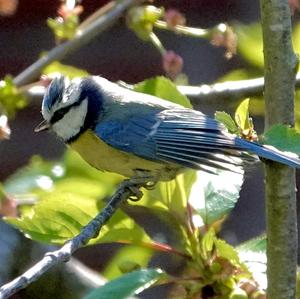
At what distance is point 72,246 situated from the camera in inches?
46.3

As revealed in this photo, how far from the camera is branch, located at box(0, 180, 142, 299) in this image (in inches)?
40.7

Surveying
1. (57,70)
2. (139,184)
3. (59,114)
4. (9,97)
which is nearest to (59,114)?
(59,114)

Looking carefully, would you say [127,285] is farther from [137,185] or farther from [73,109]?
[73,109]

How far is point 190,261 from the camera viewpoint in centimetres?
148

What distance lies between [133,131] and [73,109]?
0.14 meters

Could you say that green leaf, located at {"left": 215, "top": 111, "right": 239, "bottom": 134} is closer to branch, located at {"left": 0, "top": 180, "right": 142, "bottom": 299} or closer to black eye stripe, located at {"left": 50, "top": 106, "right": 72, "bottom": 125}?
branch, located at {"left": 0, "top": 180, "right": 142, "bottom": 299}

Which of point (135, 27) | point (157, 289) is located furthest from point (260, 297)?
point (157, 289)

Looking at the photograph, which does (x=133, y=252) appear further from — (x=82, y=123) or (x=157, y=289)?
(x=157, y=289)

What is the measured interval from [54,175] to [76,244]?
389 millimetres

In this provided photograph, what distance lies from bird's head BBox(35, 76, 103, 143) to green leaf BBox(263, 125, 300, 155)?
61 centimetres

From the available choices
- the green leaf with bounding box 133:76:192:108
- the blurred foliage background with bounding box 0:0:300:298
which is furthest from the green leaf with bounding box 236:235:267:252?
the blurred foliage background with bounding box 0:0:300:298

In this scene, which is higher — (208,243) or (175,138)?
(175,138)

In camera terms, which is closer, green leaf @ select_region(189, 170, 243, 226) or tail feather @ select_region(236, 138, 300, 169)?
tail feather @ select_region(236, 138, 300, 169)

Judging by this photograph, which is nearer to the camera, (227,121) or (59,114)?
(227,121)
